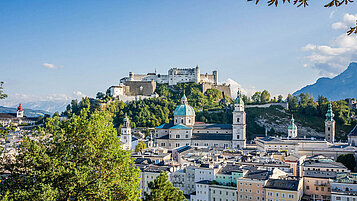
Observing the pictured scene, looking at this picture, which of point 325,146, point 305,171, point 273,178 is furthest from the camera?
point 325,146

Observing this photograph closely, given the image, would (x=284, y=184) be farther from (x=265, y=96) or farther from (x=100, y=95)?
(x=100, y=95)

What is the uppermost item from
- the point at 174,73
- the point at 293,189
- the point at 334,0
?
the point at 174,73

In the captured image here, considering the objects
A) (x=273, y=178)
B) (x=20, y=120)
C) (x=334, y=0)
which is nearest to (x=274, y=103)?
(x=273, y=178)

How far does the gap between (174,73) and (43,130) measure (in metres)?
90.5

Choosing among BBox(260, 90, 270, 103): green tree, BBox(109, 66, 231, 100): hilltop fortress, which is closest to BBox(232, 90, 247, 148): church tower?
BBox(260, 90, 270, 103): green tree

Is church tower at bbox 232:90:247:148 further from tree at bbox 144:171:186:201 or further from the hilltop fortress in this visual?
tree at bbox 144:171:186:201

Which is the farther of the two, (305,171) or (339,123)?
(339,123)

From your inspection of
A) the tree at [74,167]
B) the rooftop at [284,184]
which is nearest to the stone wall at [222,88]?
the rooftop at [284,184]

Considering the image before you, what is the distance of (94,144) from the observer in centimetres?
1353

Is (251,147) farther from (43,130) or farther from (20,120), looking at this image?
(20,120)

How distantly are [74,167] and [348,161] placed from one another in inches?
1680

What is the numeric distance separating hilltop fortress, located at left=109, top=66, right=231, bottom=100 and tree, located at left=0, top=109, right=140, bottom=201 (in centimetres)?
8188

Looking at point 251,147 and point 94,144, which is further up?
point 94,144

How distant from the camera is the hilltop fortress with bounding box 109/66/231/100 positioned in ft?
324
